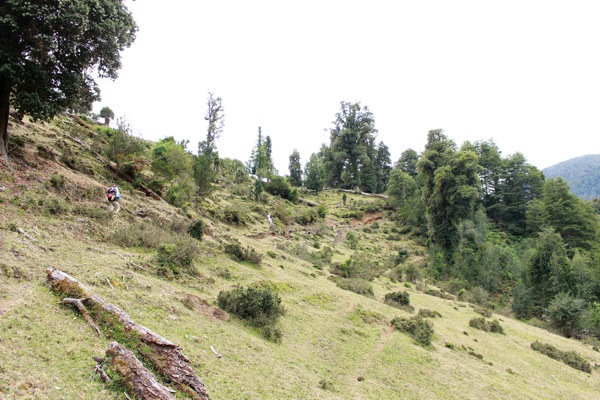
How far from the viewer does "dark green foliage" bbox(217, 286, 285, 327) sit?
11.8m

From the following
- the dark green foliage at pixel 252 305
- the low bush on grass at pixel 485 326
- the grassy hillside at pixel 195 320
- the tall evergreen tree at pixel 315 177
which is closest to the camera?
the grassy hillside at pixel 195 320

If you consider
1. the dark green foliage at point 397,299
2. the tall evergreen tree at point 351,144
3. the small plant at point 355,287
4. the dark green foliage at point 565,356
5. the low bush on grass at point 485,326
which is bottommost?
the dark green foliage at point 565,356

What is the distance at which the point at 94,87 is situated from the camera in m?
16.3

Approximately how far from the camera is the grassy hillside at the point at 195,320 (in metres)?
6.55

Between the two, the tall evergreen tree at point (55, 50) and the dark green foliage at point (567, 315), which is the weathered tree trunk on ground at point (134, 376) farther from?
the dark green foliage at point (567, 315)

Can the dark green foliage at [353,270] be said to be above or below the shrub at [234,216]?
below

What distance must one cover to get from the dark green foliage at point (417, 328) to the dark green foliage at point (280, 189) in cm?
3896

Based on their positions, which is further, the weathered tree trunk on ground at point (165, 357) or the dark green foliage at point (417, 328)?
the dark green foliage at point (417, 328)

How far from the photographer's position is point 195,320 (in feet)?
32.2

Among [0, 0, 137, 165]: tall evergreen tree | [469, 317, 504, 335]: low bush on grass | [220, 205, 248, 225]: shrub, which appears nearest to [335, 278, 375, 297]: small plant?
[469, 317, 504, 335]: low bush on grass

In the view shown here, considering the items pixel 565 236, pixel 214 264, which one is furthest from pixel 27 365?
pixel 565 236

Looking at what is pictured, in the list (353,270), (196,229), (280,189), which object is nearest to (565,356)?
(353,270)

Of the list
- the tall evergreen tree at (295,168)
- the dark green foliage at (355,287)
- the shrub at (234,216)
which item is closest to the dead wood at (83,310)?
the dark green foliage at (355,287)

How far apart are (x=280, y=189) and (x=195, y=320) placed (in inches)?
1785
